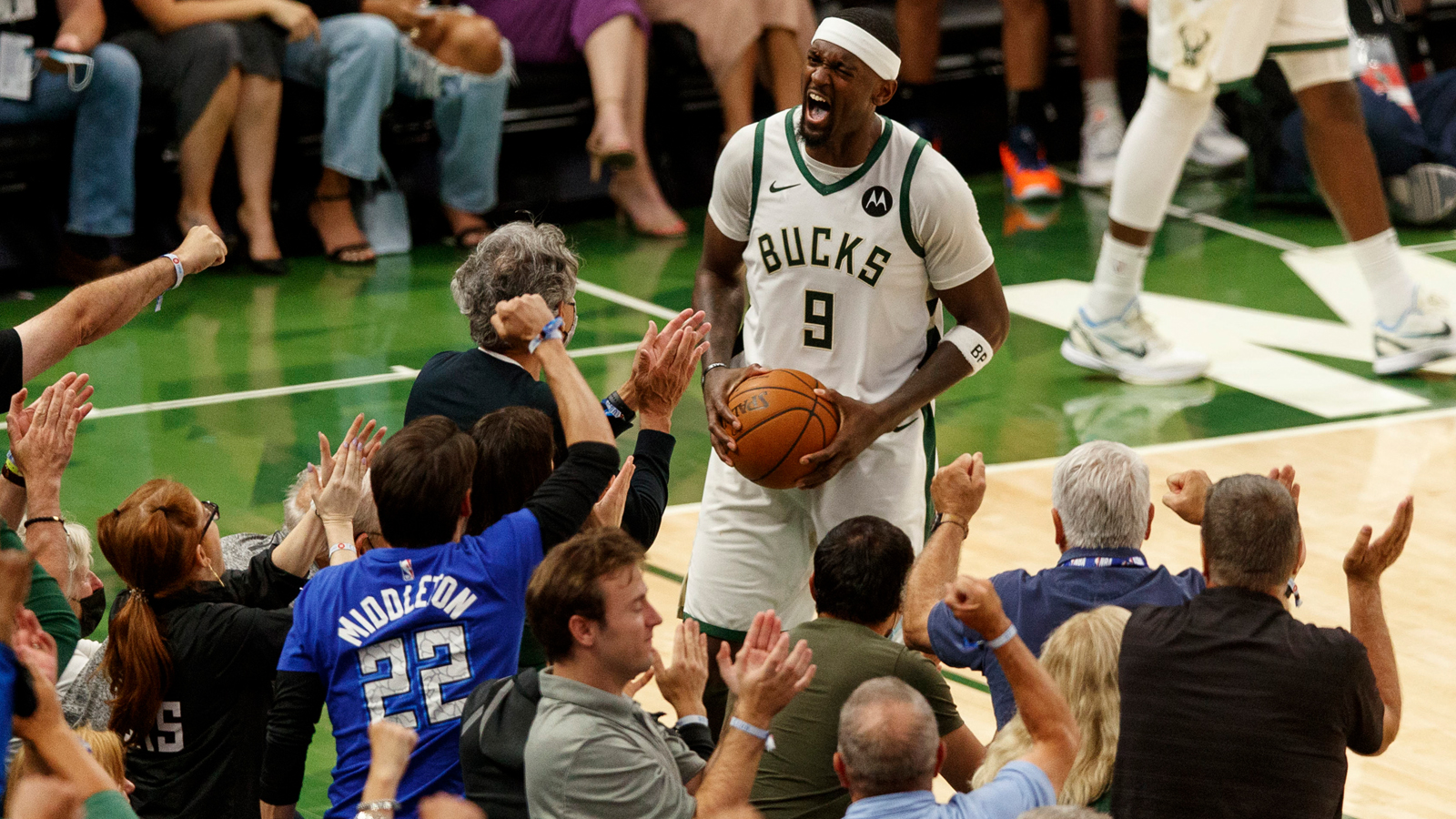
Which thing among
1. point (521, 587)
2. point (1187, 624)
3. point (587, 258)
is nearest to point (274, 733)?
point (521, 587)

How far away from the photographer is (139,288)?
403cm

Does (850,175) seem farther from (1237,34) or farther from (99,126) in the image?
(99,126)

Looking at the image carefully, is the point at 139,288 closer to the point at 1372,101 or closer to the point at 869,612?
the point at 869,612

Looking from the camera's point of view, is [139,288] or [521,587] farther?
[139,288]

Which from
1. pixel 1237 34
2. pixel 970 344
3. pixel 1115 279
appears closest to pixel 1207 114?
pixel 1237 34

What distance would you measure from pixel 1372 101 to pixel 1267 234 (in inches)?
33.2

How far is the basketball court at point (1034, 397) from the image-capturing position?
5293 mm

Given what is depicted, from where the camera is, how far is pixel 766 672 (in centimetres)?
270

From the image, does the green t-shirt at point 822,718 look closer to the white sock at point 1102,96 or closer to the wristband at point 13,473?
the wristband at point 13,473

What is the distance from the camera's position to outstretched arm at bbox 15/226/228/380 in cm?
A: 385

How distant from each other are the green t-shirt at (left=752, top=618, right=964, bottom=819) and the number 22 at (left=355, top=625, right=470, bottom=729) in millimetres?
603

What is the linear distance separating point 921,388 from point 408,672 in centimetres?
145

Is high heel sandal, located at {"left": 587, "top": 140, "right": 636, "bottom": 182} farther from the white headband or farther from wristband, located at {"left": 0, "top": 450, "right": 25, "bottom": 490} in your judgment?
wristband, located at {"left": 0, "top": 450, "right": 25, "bottom": 490}

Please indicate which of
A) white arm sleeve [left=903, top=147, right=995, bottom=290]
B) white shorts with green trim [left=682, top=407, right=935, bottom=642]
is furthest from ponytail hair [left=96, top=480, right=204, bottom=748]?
white arm sleeve [left=903, top=147, right=995, bottom=290]
